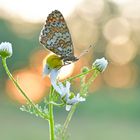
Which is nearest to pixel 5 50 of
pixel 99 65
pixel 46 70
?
pixel 46 70

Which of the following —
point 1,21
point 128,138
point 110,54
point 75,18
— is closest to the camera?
point 128,138

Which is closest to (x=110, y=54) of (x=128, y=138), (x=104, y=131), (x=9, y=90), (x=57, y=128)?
(x=9, y=90)

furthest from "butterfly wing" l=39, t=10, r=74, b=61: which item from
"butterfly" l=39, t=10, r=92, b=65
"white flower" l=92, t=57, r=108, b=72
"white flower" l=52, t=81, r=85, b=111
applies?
"white flower" l=92, t=57, r=108, b=72

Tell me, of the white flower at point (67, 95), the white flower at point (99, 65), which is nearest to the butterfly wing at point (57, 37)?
the white flower at point (67, 95)

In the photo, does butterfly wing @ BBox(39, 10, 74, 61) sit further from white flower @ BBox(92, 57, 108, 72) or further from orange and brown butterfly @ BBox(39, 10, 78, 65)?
white flower @ BBox(92, 57, 108, 72)

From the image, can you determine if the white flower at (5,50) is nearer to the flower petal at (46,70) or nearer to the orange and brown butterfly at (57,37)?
the flower petal at (46,70)

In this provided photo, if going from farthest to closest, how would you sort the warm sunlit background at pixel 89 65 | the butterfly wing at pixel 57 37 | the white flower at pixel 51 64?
the warm sunlit background at pixel 89 65 < the white flower at pixel 51 64 < the butterfly wing at pixel 57 37

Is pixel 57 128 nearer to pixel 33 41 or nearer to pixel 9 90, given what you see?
pixel 9 90

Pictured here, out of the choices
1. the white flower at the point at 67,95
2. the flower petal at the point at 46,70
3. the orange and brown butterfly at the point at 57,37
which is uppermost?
the orange and brown butterfly at the point at 57,37

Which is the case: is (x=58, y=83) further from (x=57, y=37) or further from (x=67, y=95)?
(x=57, y=37)
